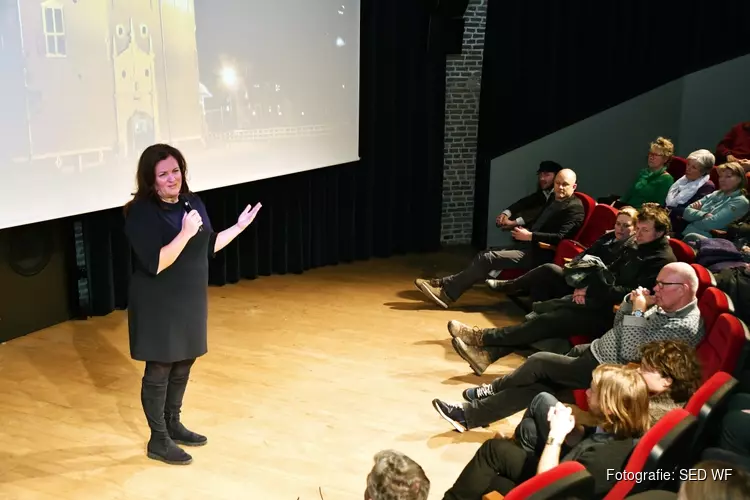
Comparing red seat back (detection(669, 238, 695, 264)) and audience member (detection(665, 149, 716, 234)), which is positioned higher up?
audience member (detection(665, 149, 716, 234))

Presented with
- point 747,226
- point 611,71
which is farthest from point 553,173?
point 611,71

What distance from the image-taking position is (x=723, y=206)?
4.91 m

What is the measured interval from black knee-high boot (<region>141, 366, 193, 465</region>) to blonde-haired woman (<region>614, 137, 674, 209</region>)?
13.1 feet

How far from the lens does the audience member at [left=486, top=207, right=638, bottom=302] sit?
14.9 feet

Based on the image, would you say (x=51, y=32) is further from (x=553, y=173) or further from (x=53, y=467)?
(x=553, y=173)

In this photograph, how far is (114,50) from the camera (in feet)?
14.1

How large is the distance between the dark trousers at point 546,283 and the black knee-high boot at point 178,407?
2.56 m

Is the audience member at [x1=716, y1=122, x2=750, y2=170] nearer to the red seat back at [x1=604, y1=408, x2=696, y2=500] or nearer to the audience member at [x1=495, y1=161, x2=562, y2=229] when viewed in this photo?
the audience member at [x1=495, y1=161, x2=562, y2=229]

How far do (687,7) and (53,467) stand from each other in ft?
22.7

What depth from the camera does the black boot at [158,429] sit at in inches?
130

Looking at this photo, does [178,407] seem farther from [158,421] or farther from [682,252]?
[682,252]

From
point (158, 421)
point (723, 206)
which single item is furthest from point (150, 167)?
point (723, 206)

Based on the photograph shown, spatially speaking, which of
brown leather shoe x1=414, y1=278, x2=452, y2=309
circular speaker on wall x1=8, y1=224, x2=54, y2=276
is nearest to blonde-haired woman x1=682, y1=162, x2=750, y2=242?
brown leather shoe x1=414, y1=278, x2=452, y2=309

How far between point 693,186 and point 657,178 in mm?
473
